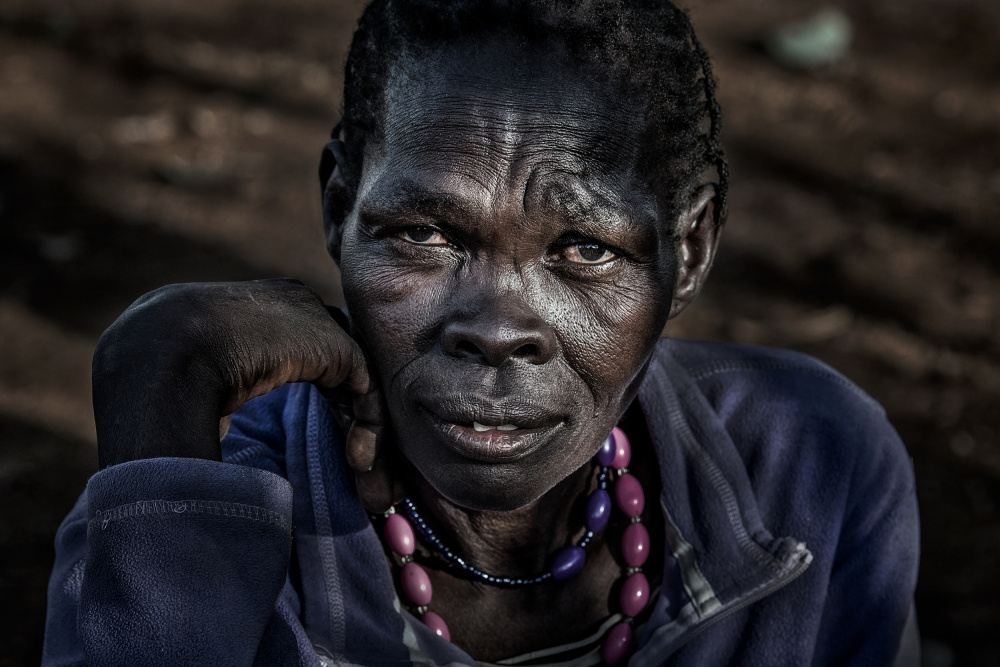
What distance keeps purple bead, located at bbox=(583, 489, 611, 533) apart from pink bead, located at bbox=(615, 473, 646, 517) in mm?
33

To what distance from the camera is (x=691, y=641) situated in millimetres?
2295

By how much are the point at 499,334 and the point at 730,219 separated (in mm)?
4483

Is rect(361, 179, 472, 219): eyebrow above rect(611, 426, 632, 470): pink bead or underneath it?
→ above

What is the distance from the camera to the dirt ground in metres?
4.28

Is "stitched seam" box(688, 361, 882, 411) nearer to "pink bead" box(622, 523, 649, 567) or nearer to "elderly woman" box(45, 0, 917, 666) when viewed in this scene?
"elderly woman" box(45, 0, 917, 666)

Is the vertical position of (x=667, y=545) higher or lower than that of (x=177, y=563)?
lower

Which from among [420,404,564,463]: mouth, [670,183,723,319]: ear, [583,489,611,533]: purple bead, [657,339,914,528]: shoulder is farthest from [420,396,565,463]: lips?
[657,339,914,528]: shoulder

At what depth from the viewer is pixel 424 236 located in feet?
6.46

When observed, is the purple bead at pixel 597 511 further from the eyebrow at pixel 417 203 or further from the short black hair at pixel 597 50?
the eyebrow at pixel 417 203

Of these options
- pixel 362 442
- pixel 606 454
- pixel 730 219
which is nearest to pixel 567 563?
pixel 606 454

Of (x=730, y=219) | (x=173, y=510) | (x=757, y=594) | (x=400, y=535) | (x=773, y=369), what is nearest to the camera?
(x=173, y=510)

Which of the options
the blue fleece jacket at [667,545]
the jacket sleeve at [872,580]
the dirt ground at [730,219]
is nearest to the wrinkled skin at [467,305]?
the blue fleece jacket at [667,545]

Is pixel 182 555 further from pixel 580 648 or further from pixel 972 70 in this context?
pixel 972 70

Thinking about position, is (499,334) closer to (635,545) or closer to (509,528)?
(509,528)
